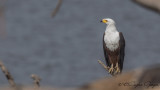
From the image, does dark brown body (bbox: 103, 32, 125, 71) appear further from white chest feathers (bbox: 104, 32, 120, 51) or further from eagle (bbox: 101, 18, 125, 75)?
white chest feathers (bbox: 104, 32, 120, 51)

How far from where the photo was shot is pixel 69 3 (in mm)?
46625

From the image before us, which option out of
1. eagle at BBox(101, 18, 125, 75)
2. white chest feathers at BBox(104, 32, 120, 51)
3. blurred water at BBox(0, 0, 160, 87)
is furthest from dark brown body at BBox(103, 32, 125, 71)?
blurred water at BBox(0, 0, 160, 87)

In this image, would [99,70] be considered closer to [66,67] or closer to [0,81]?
[66,67]

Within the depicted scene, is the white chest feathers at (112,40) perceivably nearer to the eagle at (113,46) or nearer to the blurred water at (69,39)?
the eagle at (113,46)

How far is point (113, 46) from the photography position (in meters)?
9.07

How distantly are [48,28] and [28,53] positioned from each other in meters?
5.94

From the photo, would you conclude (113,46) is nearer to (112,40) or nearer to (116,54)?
(112,40)

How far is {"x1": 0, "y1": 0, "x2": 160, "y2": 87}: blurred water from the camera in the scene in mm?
30859

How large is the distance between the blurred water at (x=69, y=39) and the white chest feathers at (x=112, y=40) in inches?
704

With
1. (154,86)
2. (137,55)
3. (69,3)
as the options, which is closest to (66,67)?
(137,55)

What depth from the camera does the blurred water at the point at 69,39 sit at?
30859 mm

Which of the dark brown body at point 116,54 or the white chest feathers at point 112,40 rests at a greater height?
the white chest feathers at point 112,40

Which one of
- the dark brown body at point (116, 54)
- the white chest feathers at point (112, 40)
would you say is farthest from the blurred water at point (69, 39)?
the white chest feathers at point (112, 40)

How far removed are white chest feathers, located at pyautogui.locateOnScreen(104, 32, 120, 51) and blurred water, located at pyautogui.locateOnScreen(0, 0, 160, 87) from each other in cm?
1789
